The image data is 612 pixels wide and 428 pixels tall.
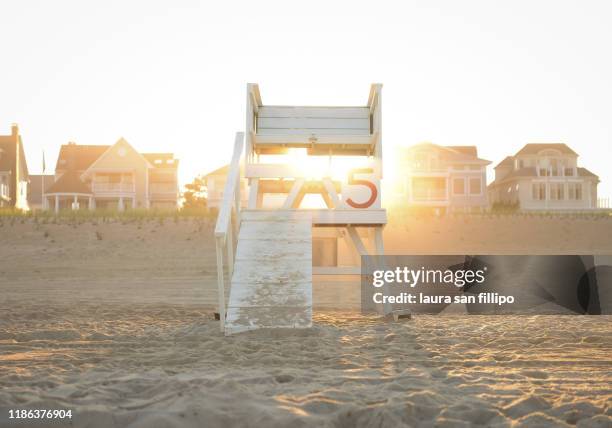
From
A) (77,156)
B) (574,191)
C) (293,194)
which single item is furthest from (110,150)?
(293,194)

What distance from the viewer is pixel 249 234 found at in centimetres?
709

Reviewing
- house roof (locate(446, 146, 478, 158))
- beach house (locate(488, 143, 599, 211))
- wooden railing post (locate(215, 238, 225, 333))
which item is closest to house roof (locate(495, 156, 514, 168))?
beach house (locate(488, 143, 599, 211))

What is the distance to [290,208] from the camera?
7.83 metres

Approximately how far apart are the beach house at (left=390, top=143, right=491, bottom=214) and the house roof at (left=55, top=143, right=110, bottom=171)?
2192cm

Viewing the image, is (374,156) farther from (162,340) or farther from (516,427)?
(516,427)

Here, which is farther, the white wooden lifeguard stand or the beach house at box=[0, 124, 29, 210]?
the beach house at box=[0, 124, 29, 210]

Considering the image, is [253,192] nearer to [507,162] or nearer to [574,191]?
[574,191]

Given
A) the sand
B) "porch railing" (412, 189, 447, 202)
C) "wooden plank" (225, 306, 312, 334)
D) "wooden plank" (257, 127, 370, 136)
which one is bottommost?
the sand

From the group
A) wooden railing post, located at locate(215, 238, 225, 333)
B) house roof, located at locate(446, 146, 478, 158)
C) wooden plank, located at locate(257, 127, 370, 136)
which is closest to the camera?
wooden railing post, located at locate(215, 238, 225, 333)

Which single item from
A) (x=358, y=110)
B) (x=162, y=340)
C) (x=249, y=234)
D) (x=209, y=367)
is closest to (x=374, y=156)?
(x=358, y=110)

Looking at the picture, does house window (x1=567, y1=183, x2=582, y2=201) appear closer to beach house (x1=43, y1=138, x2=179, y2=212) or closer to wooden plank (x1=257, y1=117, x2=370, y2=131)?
beach house (x1=43, y1=138, x2=179, y2=212)

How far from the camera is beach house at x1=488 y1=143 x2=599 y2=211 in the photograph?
4522 centimetres

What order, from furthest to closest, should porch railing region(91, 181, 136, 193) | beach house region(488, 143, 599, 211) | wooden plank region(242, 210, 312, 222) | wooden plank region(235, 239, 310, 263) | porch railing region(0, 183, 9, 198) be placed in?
beach house region(488, 143, 599, 211), porch railing region(0, 183, 9, 198), porch railing region(91, 181, 136, 193), wooden plank region(242, 210, 312, 222), wooden plank region(235, 239, 310, 263)

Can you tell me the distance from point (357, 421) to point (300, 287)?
3.18m
